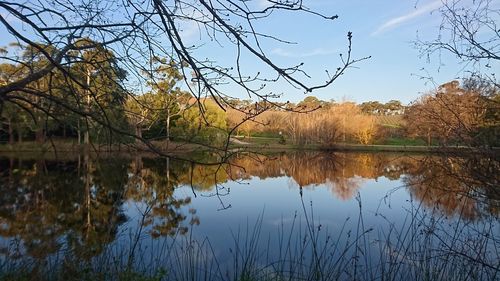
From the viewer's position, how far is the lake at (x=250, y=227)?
310 centimetres

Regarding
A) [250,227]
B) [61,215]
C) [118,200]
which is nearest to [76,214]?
[61,215]

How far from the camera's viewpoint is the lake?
3104 mm

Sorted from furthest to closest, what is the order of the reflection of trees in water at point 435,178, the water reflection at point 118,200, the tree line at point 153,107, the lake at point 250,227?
the lake at point 250,227
the water reflection at point 118,200
the reflection of trees in water at point 435,178
the tree line at point 153,107

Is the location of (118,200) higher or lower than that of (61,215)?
higher

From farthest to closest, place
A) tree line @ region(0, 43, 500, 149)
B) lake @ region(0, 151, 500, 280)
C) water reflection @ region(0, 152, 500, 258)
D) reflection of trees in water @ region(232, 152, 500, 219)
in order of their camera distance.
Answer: lake @ region(0, 151, 500, 280) → water reflection @ region(0, 152, 500, 258) → reflection of trees in water @ region(232, 152, 500, 219) → tree line @ region(0, 43, 500, 149)

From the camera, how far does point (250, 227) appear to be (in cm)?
738

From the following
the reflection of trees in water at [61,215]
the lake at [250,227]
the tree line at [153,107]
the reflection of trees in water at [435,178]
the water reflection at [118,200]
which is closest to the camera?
the tree line at [153,107]

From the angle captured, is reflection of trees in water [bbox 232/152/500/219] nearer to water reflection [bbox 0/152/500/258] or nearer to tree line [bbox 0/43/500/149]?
water reflection [bbox 0/152/500/258]

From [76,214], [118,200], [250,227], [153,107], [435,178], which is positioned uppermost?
[153,107]

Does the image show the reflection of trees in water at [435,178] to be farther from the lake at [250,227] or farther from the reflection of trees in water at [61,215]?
the reflection of trees in water at [61,215]

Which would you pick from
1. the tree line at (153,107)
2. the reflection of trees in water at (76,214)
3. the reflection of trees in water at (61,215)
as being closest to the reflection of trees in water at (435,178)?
the tree line at (153,107)

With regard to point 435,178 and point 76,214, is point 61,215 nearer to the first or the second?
point 76,214

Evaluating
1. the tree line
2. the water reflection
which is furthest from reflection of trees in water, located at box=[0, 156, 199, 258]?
the tree line

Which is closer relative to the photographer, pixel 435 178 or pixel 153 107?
pixel 153 107
